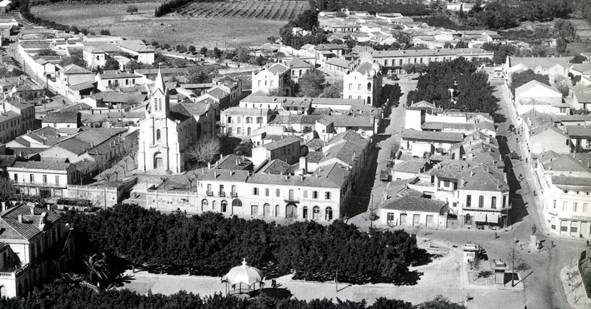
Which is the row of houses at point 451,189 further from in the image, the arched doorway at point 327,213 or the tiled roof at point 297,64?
the tiled roof at point 297,64

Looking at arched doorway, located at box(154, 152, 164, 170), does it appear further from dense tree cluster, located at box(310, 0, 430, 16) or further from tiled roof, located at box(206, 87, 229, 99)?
dense tree cluster, located at box(310, 0, 430, 16)

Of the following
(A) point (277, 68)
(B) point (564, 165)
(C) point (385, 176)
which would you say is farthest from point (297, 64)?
(B) point (564, 165)

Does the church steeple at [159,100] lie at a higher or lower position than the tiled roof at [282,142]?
higher

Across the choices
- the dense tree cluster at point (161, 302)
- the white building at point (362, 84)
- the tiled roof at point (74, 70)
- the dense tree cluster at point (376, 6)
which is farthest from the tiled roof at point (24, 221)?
the dense tree cluster at point (376, 6)

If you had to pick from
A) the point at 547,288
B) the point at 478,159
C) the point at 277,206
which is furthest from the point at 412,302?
the point at 478,159

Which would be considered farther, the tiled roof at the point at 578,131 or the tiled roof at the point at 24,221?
the tiled roof at the point at 578,131
